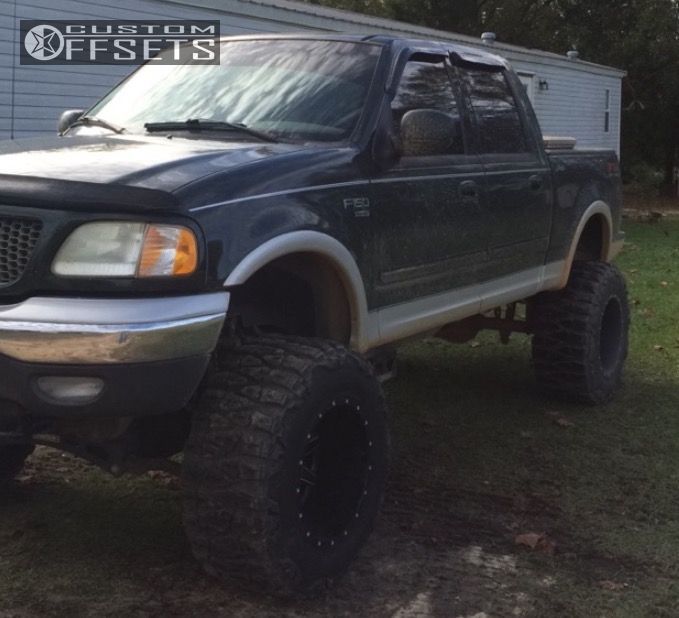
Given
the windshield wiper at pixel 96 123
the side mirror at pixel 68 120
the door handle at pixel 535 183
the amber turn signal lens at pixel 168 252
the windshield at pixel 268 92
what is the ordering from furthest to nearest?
the door handle at pixel 535 183, the side mirror at pixel 68 120, the windshield wiper at pixel 96 123, the windshield at pixel 268 92, the amber turn signal lens at pixel 168 252

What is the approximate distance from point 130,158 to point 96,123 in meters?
1.11

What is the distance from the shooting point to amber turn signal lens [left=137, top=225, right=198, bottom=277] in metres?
3.06

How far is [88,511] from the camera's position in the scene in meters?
4.29

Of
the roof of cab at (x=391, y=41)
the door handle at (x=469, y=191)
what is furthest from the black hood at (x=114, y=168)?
the door handle at (x=469, y=191)

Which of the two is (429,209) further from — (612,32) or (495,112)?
(612,32)

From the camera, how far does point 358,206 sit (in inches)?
153

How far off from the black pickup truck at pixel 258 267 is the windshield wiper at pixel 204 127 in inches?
0.4

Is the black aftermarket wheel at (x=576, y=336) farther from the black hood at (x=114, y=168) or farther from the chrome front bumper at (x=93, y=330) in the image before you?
the chrome front bumper at (x=93, y=330)

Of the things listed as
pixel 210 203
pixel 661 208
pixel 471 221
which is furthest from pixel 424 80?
pixel 661 208

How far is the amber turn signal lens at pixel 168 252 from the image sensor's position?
10.1 feet

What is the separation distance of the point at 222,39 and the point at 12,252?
2083 millimetres

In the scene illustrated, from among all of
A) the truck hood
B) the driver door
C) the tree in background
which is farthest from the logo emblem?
the tree in background

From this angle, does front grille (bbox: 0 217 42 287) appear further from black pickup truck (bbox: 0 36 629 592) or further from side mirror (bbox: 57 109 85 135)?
side mirror (bbox: 57 109 85 135)

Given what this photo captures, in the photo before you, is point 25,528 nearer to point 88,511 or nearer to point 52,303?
point 88,511
